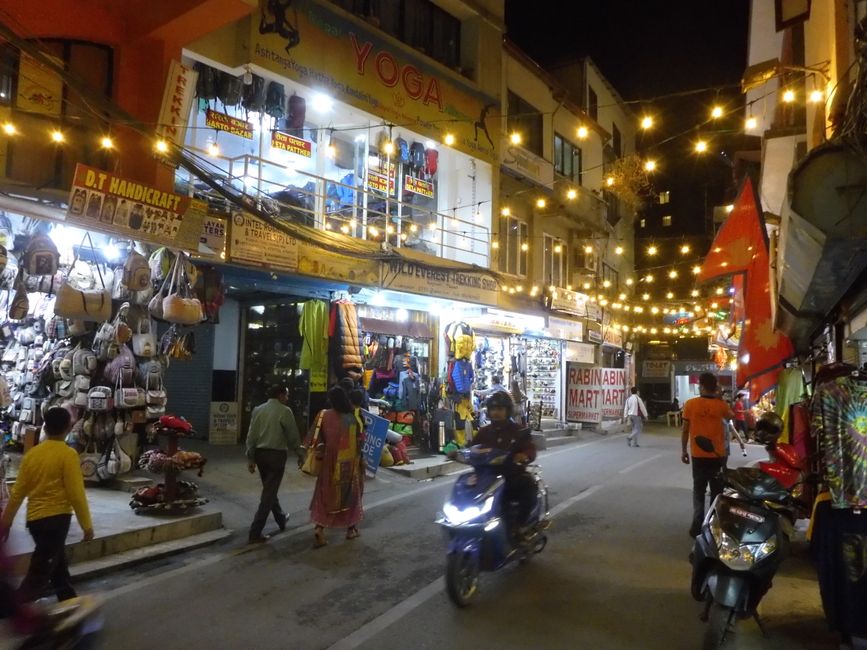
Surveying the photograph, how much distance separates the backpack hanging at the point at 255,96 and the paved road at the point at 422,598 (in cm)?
777

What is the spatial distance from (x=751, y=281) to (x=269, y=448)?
22.8 ft

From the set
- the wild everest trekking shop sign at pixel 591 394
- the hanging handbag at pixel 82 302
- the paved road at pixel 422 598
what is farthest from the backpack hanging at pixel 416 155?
the wild everest trekking shop sign at pixel 591 394

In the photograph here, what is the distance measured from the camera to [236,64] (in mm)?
11078

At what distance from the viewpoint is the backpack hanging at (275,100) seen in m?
11.8

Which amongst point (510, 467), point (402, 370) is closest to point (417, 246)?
point (402, 370)

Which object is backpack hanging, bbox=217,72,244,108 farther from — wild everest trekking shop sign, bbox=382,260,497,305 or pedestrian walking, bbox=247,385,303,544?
pedestrian walking, bbox=247,385,303,544

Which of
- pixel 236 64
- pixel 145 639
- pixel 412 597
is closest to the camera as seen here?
pixel 145 639

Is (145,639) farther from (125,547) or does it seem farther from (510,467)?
(510,467)

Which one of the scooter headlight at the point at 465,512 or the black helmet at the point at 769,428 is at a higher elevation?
the black helmet at the point at 769,428

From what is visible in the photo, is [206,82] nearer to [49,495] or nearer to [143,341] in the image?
[143,341]

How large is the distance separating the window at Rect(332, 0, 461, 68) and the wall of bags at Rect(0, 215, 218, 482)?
794cm

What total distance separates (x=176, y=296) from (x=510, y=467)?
17.5 feet

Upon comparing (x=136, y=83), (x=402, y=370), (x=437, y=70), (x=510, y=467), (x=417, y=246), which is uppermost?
(x=437, y=70)

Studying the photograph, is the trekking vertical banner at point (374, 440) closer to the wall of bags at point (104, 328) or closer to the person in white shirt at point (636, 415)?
the wall of bags at point (104, 328)
